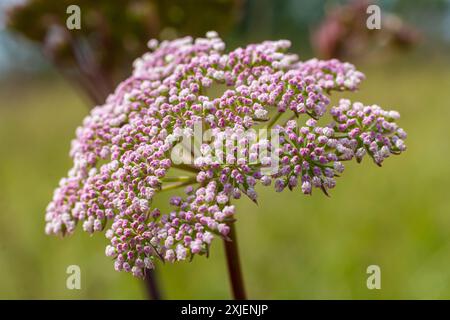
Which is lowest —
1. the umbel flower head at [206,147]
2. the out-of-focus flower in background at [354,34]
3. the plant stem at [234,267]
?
the plant stem at [234,267]

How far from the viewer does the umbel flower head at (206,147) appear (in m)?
1.93

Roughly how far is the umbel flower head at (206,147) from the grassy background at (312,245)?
222 centimetres

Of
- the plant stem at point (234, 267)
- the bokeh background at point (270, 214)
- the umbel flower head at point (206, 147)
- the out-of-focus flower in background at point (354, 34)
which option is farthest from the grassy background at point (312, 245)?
the umbel flower head at point (206, 147)

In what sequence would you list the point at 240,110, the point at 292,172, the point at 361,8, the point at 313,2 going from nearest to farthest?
1. the point at 292,172
2. the point at 240,110
3. the point at 361,8
4. the point at 313,2

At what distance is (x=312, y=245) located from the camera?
193 inches

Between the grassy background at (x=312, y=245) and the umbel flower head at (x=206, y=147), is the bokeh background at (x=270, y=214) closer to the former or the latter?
the grassy background at (x=312, y=245)

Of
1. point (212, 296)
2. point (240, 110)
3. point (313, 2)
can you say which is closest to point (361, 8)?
point (212, 296)

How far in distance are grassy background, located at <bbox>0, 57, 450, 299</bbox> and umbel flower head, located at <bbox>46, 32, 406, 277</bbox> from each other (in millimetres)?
2221

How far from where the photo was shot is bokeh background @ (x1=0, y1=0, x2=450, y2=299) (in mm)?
4102

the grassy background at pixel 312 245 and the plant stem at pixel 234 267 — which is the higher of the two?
the grassy background at pixel 312 245

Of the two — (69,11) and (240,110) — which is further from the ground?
(69,11)

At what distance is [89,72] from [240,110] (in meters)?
2.41

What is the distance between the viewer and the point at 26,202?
670cm
